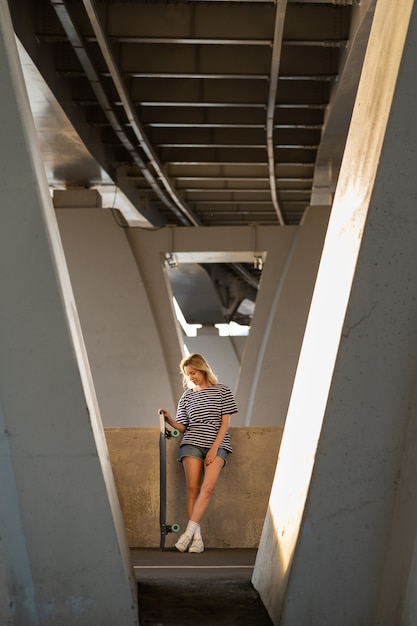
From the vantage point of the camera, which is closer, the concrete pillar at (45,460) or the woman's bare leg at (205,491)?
the concrete pillar at (45,460)

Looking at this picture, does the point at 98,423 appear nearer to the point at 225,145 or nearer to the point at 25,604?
the point at 25,604

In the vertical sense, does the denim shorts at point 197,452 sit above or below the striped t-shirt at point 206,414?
below

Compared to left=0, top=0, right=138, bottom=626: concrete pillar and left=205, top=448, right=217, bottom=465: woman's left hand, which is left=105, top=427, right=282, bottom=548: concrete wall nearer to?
left=205, top=448, right=217, bottom=465: woman's left hand

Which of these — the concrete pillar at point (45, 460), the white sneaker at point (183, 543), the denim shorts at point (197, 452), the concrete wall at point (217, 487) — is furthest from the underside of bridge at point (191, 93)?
the white sneaker at point (183, 543)

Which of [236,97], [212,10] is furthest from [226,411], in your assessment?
[236,97]

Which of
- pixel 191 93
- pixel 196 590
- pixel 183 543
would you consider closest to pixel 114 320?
pixel 191 93

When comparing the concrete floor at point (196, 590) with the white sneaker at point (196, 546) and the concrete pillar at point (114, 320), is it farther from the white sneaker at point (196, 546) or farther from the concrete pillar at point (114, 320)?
the concrete pillar at point (114, 320)

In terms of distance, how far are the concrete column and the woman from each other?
814cm

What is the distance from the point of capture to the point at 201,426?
6.29 meters

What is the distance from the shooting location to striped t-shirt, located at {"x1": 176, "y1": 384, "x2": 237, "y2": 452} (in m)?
6.29

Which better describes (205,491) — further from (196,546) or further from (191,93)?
(191,93)

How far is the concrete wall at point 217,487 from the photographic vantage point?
6602 millimetres

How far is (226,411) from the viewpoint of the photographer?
6324mm

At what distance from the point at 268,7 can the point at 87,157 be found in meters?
4.59
